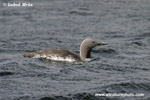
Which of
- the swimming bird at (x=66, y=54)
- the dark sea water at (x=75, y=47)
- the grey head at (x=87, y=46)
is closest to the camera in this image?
the dark sea water at (x=75, y=47)

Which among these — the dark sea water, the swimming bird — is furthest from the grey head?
the dark sea water

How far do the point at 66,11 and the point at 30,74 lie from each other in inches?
433

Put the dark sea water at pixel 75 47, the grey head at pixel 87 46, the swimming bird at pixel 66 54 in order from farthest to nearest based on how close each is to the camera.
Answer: the grey head at pixel 87 46 < the swimming bird at pixel 66 54 < the dark sea water at pixel 75 47

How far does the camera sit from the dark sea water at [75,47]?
38.6ft

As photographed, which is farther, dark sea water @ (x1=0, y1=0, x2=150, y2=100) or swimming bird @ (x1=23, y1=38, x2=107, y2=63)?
swimming bird @ (x1=23, y1=38, x2=107, y2=63)

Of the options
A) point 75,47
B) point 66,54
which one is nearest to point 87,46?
point 66,54

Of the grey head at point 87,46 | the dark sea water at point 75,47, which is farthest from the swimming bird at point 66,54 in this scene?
the dark sea water at point 75,47

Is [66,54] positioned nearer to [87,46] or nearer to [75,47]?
[87,46]

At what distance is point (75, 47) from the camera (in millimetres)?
17469

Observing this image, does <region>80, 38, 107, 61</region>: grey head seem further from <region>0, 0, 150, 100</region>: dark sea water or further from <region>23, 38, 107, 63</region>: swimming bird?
<region>0, 0, 150, 100</region>: dark sea water

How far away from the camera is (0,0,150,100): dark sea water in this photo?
11.8m

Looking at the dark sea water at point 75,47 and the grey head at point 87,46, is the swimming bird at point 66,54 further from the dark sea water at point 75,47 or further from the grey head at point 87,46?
the dark sea water at point 75,47

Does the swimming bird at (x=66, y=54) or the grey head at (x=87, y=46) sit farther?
the grey head at (x=87, y=46)

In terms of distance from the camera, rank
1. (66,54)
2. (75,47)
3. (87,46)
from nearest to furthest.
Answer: (66,54), (87,46), (75,47)
